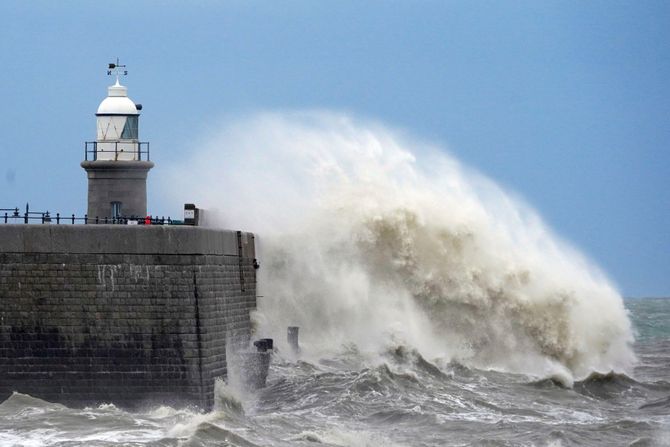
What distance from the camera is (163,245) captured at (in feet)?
63.2

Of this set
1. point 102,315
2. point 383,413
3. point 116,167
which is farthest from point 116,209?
point 383,413

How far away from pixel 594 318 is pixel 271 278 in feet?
21.0

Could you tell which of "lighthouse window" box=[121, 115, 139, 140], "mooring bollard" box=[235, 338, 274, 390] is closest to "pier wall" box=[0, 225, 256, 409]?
"mooring bollard" box=[235, 338, 274, 390]

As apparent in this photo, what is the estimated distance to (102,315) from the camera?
1903cm

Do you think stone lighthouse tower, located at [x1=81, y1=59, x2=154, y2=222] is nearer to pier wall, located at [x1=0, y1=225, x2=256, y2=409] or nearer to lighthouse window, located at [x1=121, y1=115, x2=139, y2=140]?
lighthouse window, located at [x1=121, y1=115, x2=139, y2=140]

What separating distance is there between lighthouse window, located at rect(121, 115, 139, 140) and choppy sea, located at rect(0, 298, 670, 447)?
14.4 ft

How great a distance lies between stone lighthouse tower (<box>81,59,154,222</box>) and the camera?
81.7ft

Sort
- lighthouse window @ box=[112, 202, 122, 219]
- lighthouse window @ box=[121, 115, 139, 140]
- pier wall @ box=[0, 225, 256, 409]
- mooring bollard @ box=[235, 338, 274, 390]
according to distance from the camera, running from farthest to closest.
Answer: lighthouse window @ box=[121, 115, 139, 140] → lighthouse window @ box=[112, 202, 122, 219] → mooring bollard @ box=[235, 338, 274, 390] → pier wall @ box=[0, 225, 256, 409]

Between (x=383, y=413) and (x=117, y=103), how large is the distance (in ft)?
25.1

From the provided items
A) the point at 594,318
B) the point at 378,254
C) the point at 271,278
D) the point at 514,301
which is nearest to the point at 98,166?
the point at 271,278

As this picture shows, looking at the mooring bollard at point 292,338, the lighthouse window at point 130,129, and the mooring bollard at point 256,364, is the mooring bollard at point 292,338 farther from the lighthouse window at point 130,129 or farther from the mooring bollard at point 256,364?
the lighthouse window at point 130,129

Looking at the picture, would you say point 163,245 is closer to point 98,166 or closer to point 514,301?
point 98,166

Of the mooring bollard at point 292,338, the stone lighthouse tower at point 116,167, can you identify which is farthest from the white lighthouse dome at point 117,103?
the mooring bollard at point 292,338

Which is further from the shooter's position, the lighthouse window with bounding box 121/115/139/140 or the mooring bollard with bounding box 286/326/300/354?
the mooring bollard with bounding box 286/326/300/354
